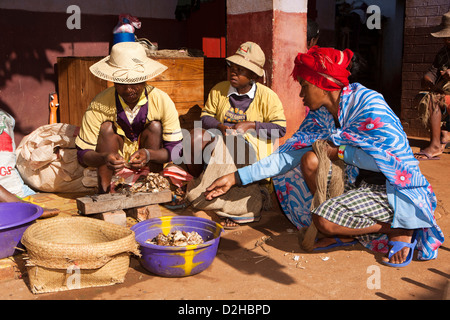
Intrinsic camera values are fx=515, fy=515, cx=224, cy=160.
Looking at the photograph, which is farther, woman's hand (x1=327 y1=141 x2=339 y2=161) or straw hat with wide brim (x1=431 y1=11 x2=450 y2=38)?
straw hat with wide brim (x1=431 y1=11 x2=450 y2=38)

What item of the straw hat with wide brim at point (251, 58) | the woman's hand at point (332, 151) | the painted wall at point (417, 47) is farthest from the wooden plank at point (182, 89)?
the painted wall at point (417, 47)

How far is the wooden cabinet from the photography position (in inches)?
220

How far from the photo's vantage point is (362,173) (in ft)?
12.2

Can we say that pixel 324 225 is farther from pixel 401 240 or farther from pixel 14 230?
pixel 14 230

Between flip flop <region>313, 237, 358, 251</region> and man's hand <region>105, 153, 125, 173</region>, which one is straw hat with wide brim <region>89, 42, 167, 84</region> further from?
flip flop <region>313, 237, 358, 251</region>

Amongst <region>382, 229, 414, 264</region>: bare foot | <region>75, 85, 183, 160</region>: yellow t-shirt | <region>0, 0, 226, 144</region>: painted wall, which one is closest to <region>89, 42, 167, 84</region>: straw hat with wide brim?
<region>75, 85, 183, 160</region>: yellow t-shirt

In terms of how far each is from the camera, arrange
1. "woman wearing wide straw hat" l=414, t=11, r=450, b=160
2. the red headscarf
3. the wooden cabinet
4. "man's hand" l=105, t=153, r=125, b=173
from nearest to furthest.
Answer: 1. the red headscarf
2. "man's hand" l=105, t=153, r=125, b=173
3. the wooden cabinet
4. "woman wearing wide straw hat" l=414, t=11, r=450, b=160

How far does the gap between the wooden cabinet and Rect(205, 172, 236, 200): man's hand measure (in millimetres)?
2227

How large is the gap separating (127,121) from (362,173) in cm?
202

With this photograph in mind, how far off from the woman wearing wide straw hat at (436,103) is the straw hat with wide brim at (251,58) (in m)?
3.11

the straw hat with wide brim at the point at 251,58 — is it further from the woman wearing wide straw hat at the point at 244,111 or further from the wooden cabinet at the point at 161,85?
the wooden cabinet at the point at 161,85

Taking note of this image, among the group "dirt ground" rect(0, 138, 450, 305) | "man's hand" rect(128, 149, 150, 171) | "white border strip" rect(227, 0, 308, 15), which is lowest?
"dirt ground" rect(0, 138, 450, 305)

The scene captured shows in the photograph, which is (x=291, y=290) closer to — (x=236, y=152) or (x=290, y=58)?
→ (x=236, y=152)

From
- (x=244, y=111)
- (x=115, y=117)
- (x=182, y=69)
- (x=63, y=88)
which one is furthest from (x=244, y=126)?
(x=63, y=88)
